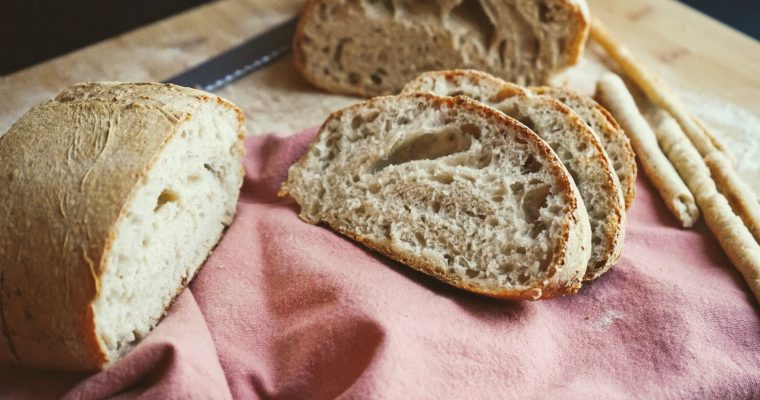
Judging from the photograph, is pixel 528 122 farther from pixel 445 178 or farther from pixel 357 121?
pixel 357 121

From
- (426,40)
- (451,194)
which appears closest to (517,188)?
(451,194)

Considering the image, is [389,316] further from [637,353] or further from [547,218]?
[637,353]

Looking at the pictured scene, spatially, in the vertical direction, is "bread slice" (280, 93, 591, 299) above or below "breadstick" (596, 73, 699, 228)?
above

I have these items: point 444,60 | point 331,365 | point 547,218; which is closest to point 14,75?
point 444,60

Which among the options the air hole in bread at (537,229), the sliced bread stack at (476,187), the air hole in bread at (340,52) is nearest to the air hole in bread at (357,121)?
the sliced bread stack at (476,187)

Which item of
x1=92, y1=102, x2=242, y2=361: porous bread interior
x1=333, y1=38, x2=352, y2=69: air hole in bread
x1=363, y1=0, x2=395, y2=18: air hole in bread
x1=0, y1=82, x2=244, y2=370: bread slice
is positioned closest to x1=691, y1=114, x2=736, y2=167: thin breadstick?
x1=363, y1=0, x2=395, y2=18: air hole in bread

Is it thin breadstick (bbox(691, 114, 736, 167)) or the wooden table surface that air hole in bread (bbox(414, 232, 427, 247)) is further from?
thin breadstick (bbox(691, 114, 736, 167))
